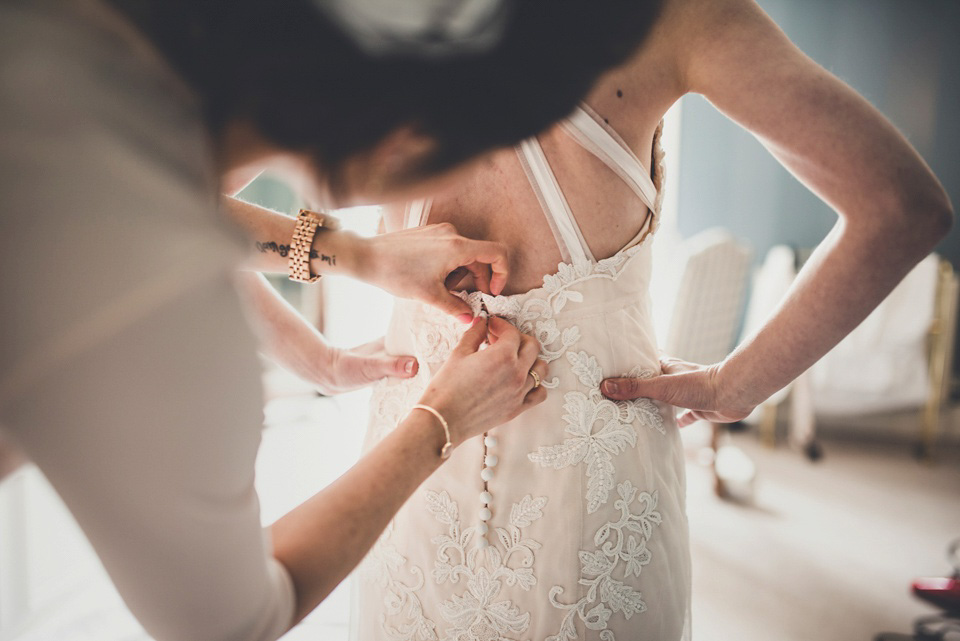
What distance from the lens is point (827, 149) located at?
26.2 inches

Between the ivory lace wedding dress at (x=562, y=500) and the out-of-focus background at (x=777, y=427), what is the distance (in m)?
1.43

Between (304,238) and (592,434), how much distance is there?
1.69ft

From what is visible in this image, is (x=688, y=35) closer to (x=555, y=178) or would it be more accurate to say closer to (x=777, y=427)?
(x=555, y=178)

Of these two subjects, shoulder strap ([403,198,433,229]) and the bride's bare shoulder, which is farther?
shoulder strap ([403,198,433,229])

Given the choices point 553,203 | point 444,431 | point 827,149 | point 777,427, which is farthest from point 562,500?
point 777,427

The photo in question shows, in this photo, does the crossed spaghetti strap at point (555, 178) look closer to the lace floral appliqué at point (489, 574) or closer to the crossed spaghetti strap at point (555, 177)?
the crossed spaghetti strap at point (555, 177)

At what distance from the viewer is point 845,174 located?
67 centimetres

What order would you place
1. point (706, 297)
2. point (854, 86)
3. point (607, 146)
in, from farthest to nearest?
point (854, 86) → point (706, 297) → point (607, 146)

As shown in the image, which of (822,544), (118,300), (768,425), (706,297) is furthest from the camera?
(768,425)

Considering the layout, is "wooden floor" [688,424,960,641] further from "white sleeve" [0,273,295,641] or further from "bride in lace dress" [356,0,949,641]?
"white sleeve" [0,273,295,641]

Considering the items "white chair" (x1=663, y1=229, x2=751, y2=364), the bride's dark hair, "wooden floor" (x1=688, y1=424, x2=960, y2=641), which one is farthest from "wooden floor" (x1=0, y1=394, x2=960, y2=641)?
the bride's dark hair

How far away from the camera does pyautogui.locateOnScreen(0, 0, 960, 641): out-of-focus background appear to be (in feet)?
7.02

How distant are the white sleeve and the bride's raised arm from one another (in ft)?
1.97

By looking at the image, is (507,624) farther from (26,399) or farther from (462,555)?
(26,399)
